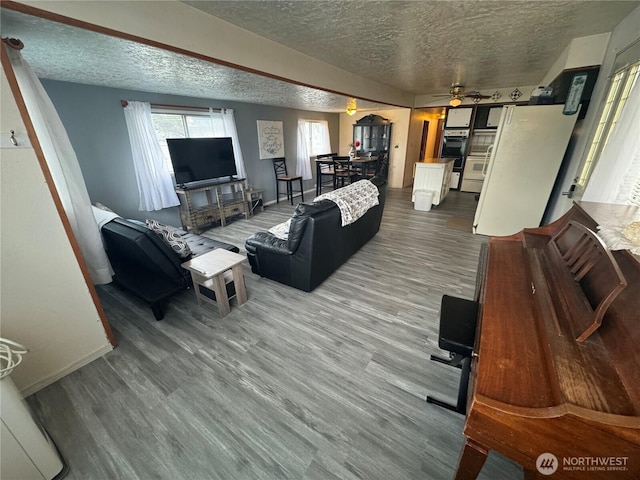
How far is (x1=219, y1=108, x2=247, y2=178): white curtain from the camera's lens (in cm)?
455

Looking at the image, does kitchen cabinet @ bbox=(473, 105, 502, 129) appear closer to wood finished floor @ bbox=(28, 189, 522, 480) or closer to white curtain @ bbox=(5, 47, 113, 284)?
wood finished floor @ bbox=(28, 189, 522, 480)

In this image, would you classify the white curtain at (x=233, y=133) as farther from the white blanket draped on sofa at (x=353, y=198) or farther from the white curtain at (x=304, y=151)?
the white blanket draped on sofa at (x=353, y=198)

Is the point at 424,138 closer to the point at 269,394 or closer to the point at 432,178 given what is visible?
the point at 432,178

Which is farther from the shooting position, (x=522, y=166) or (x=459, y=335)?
(x=522, y=166)

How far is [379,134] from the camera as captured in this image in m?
7.11

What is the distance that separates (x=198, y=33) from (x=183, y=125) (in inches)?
107

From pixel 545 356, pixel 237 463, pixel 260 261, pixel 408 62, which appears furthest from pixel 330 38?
pixel 237 463

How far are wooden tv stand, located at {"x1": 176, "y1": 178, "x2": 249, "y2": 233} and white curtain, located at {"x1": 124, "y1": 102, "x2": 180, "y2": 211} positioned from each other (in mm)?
244

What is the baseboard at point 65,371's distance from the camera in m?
1.53

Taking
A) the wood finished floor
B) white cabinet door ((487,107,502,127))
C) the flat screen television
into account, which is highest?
white cabinet door ((487,107,502,127))

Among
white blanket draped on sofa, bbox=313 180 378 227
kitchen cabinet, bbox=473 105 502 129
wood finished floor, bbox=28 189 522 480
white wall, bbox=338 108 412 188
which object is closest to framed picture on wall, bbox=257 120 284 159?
white wall, bbox=338 108 412 188

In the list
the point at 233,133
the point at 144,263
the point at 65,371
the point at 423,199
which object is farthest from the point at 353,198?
the point at 233,133

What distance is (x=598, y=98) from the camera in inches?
93.6

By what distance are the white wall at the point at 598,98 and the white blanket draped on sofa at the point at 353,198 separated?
216 cm
